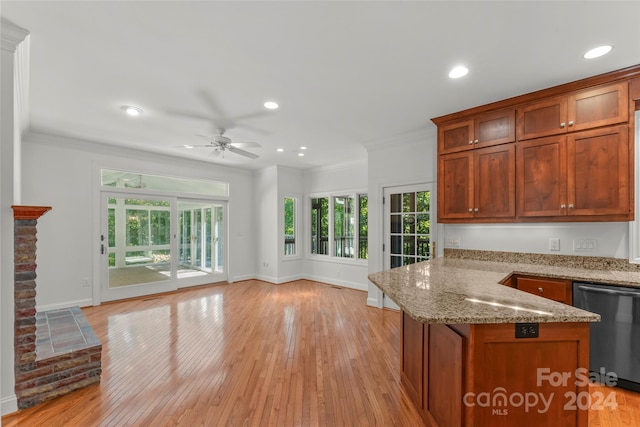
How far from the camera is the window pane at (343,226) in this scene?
6067 millimetres

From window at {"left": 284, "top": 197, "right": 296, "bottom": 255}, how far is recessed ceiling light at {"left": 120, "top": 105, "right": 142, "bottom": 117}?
11.8 ft

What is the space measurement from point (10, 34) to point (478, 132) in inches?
166

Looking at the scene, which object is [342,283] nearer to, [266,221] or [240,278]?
[266,221]

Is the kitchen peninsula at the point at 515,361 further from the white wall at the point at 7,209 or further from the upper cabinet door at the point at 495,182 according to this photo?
the white wall at the point at 7,209

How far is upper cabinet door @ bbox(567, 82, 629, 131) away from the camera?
2.47 metres

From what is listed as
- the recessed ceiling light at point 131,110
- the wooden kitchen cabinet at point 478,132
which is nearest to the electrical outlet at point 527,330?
the wooden kitchen cabinet at point 478,132

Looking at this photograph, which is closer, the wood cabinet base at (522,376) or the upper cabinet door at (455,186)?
the wood cabinet base at (522,376)

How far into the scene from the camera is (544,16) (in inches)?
71.6

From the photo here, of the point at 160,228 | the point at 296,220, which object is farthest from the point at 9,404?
the point at 296,220

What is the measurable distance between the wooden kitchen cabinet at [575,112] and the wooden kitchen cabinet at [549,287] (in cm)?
144

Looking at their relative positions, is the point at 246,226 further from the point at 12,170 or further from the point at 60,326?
the point at 12,170

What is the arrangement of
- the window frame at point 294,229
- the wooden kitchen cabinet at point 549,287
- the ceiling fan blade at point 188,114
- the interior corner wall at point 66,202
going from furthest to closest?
the window frame at point 294,229, the interior corner wall at point 66,202, the ceiling fan blade at point 188,114, the wooden kitchen cabinet at point 549,287

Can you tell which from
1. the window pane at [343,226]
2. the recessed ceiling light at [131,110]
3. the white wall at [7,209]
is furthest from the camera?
the window pane at [343,226]

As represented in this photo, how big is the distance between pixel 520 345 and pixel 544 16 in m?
2.03
